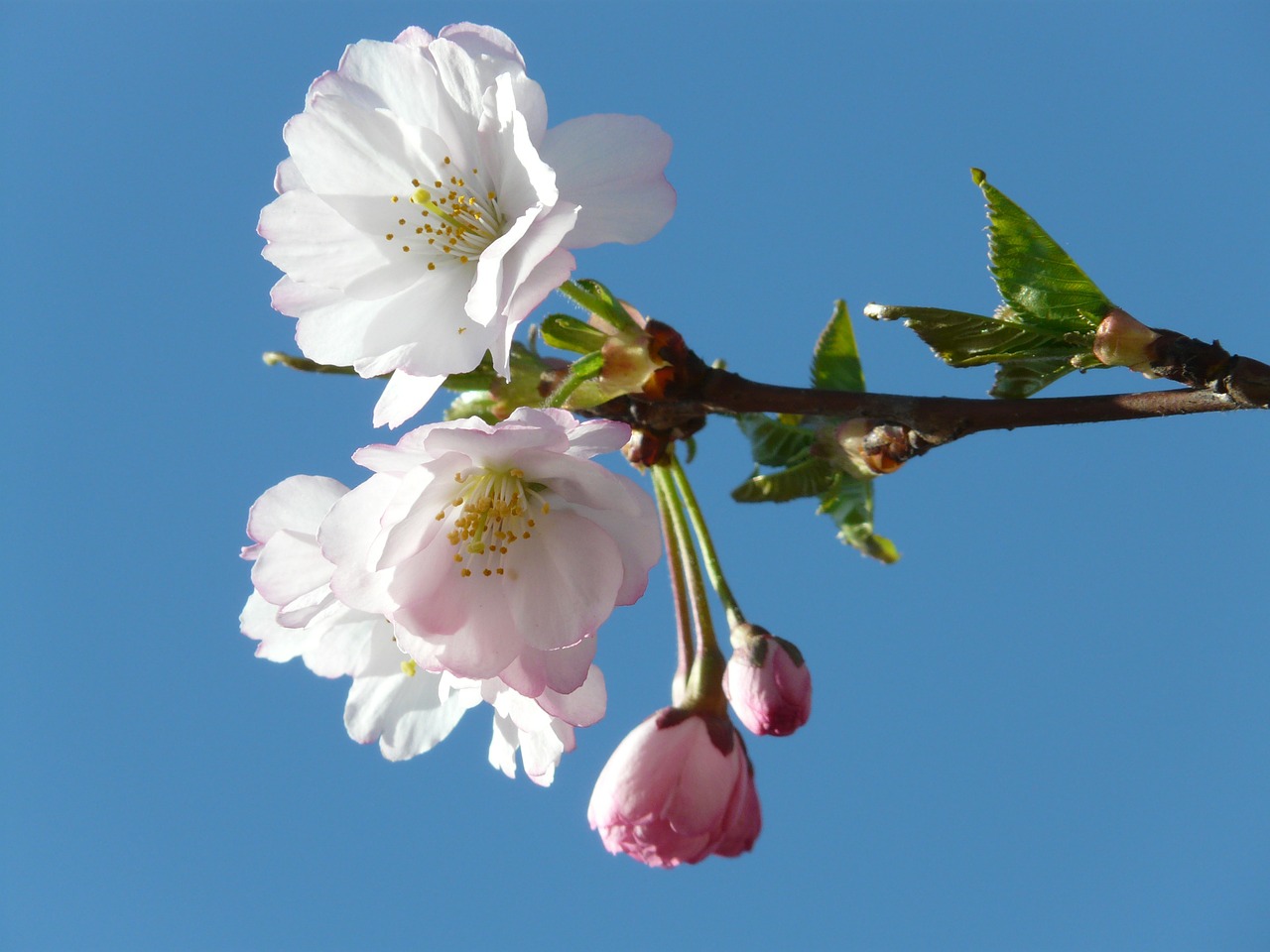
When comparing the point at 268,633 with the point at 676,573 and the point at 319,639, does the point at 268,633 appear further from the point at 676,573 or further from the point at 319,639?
the point at 676,573

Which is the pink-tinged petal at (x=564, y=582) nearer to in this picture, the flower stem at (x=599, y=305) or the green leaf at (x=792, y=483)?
the flower stem at (x=599, y=305)

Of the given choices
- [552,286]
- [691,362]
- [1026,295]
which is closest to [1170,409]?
[1026,295]

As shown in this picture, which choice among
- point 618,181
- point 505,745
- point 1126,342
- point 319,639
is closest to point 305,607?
point 319,639

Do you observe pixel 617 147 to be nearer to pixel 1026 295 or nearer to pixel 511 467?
pixel 511 467

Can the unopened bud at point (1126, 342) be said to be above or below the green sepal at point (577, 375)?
below

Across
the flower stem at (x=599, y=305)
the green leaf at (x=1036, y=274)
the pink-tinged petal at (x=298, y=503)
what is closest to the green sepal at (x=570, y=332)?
the flower stem at (x=599, y=305)
